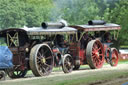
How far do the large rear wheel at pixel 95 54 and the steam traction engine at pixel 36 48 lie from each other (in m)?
2.07

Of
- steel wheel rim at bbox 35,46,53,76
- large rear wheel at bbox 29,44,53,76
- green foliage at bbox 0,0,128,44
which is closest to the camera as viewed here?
large rear wheel at bbox 29,44,53,76

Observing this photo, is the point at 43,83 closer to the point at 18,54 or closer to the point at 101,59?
the point at 18,54

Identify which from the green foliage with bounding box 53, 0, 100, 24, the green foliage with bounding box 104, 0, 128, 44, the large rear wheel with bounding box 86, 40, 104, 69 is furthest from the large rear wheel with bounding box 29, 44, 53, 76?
the green foliage with bounding box 104, 0, 128, 44

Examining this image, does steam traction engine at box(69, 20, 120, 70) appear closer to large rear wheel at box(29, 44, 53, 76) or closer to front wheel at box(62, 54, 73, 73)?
front wheel at box(62, 54, 73, 73)

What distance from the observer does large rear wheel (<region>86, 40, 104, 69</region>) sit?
23.5 meters

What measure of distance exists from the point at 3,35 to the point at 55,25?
2.52m

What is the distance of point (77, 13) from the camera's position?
128 ft

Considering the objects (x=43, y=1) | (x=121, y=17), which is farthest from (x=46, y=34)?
(x=43, y=1)

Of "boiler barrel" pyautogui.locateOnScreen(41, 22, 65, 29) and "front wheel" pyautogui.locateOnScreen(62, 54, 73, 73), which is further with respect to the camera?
"front wheel" pyautogui.locateOnScreen(62, 54, 73, 73)

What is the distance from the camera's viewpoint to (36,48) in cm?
1953

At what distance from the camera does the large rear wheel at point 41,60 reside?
19.3 m

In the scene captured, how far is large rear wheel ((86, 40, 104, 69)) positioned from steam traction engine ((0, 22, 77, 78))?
207cm

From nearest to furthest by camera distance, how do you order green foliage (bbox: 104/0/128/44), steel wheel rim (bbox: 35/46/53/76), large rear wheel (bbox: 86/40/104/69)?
steel wheel rim (bbox: 35/46/53/76) < large rear wheel (bbox: 86/40/104/69) < green foliage (bbox: 104/0/128/44)

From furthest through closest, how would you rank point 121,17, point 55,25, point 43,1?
point 43,1 → point 121,17 → point 55,25
